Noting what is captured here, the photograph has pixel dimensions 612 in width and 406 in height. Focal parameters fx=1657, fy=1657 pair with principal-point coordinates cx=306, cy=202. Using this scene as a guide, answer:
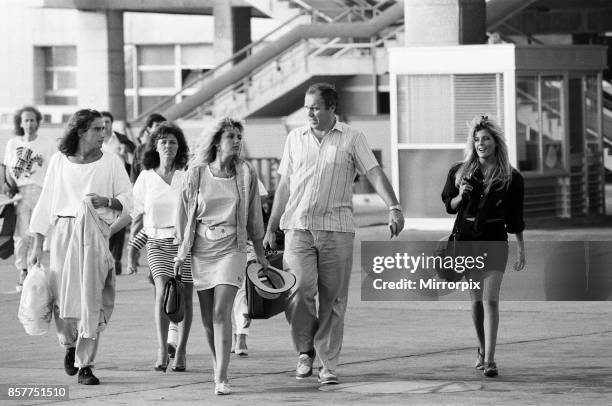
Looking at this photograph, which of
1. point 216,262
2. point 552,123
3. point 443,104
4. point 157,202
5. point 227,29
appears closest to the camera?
point 216,262

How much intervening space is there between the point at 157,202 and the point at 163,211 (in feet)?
0.31

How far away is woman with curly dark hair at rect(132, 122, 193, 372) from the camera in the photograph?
1105cm

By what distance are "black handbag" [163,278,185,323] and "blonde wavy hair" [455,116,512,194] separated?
1.96m

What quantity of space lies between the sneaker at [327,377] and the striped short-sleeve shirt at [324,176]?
903mm

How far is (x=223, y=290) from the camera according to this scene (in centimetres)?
1009

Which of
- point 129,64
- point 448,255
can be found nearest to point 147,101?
point 129,64

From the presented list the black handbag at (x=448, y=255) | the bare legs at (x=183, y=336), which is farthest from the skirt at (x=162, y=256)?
the black handbag at (x=448, y=255)

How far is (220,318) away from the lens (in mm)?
10039

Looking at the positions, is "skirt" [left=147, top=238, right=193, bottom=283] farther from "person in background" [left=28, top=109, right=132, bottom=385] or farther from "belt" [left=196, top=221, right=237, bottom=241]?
"belt" [left=196, top=221, right=237, bottom=241]

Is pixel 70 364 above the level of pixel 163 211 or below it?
below

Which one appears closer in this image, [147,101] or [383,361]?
[383,361]

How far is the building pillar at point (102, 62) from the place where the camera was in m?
38.8

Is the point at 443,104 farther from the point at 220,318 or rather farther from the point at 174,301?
the point at 220,318

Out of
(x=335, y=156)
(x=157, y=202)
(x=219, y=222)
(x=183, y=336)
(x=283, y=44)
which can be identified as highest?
(x=283, y=44)
